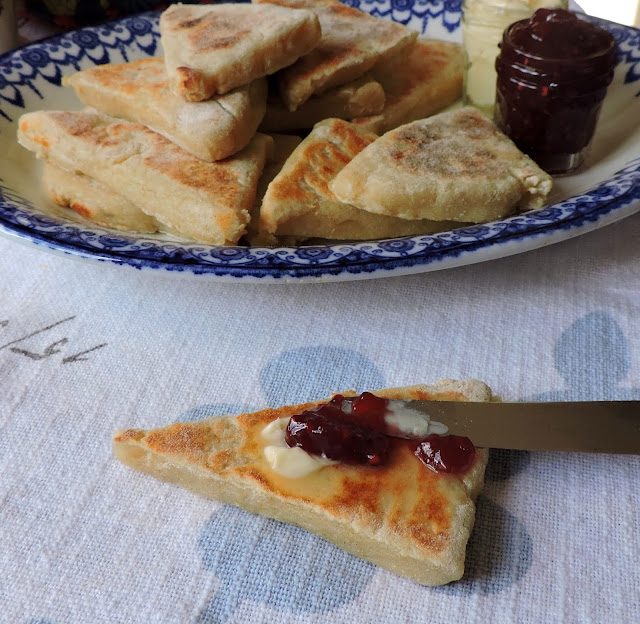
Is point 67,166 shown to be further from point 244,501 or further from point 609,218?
point 609,218

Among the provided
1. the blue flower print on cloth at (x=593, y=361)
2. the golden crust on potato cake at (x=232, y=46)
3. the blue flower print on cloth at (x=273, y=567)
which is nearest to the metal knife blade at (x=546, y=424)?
the blue flower print on cloth at (x=593, y=361)

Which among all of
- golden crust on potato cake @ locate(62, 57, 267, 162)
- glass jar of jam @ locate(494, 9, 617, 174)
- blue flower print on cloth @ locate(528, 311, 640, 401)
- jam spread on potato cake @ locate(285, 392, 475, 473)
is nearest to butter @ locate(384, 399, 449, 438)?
jam spread on potato cake @ locate(285, 392, 475, 473)

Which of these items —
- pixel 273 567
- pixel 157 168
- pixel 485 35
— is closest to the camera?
pixel 273 567

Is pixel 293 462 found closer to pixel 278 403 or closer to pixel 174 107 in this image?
pixel 278 403

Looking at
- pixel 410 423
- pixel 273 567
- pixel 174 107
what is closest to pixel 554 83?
pixel 174 107

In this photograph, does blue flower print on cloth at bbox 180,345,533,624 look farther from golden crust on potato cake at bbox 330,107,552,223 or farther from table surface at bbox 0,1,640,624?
golden crust on potato cake at bbox 330,107,552,223

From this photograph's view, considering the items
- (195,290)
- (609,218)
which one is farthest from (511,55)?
(195,290)

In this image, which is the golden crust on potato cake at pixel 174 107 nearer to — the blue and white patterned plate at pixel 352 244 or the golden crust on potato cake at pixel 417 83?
the blue and white patterned plate at pixel 352 244
